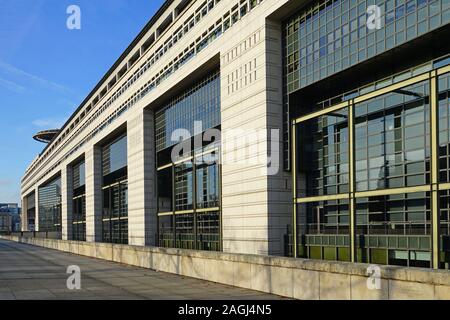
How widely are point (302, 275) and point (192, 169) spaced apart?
2914 centimetres

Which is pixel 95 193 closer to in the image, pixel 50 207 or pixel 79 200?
pixel 79 200

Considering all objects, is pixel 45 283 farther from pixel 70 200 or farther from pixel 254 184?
pixel 70 200

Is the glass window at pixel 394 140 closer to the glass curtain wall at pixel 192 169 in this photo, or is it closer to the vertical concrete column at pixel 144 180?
the glass curtain wall at pixel 192 169

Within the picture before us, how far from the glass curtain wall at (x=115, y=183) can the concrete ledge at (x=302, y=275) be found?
134ft

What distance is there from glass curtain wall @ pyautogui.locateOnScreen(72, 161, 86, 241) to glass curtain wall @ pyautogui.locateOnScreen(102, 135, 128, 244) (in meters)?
13.6

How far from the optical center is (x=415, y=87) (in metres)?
29.8

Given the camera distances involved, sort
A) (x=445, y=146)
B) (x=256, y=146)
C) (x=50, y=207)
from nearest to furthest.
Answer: (x=445, y=146)
(x=256, y=146)
(x=50, y=207)

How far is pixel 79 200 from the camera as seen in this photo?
102250mm

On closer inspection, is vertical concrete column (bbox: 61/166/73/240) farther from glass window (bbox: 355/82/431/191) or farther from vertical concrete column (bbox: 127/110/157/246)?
glass window (bbox: 355/82/431/191)

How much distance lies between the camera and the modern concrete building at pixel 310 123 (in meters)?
27.2

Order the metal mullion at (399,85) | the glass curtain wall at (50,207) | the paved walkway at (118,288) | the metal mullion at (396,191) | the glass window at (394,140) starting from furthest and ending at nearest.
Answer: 1. the glass curtain wall at (50,207)
2. the glass window at (394,140)
3. the metal mullion at (396,191)
4. the paved walkway at (118,288)
5. the metal mullion at (399,85)

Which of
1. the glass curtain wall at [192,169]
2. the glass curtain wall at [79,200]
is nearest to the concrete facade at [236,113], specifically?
the glass curtain wall at [192,169]

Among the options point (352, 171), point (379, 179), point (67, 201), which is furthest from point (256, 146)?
point (67, 201)

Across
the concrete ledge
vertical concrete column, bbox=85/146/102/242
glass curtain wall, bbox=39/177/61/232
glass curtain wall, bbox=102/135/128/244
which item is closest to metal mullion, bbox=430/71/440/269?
the concrete ledge
